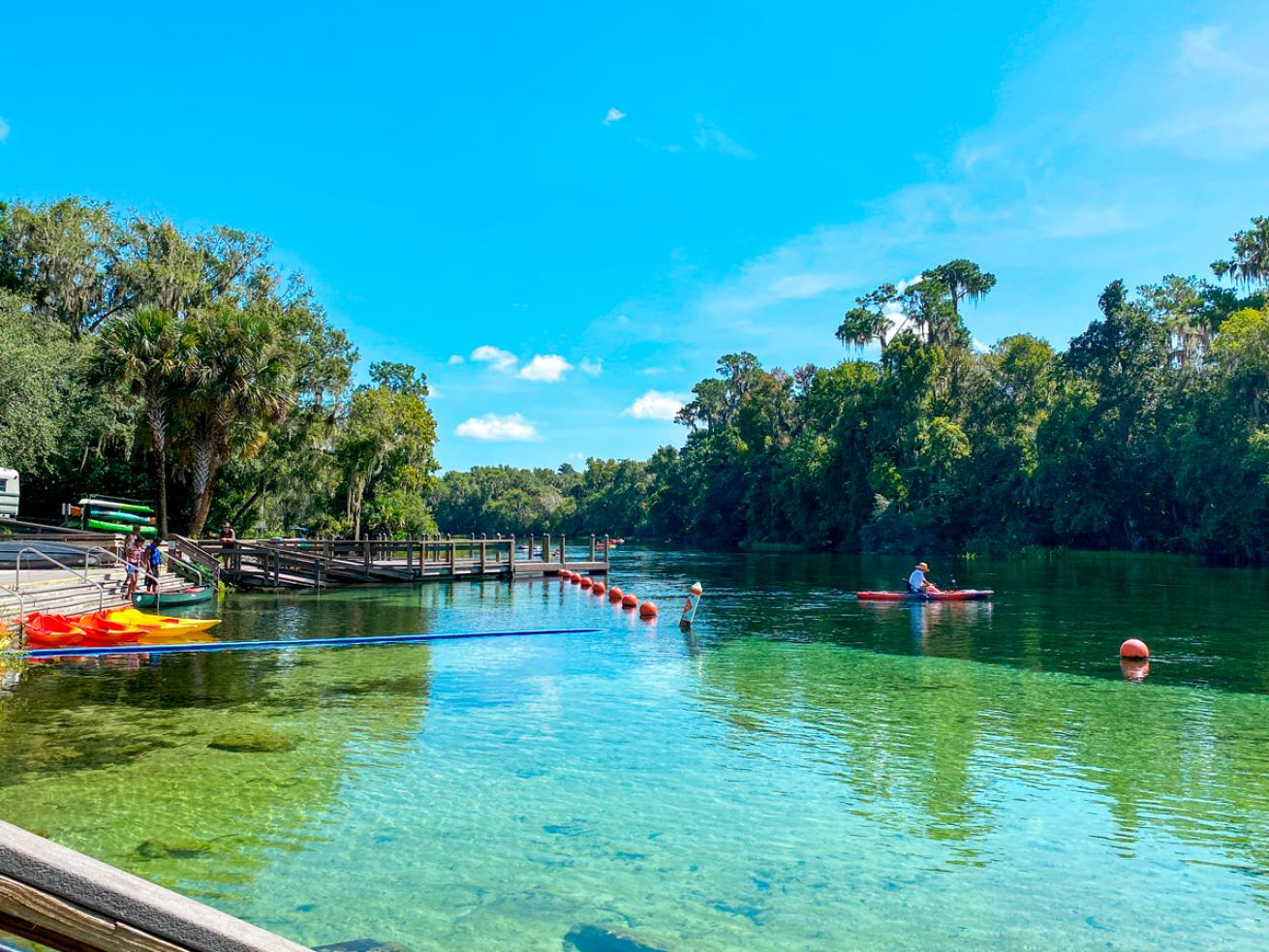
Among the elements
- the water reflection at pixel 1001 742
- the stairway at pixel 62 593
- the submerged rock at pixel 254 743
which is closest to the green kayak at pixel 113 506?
the stairway at pixel 62 593

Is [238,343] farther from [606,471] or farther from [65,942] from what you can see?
[606,471]

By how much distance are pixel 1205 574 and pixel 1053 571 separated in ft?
23.6

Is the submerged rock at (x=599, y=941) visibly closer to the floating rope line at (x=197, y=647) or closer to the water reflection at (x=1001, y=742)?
the water reflection at (x=1001, y=742)

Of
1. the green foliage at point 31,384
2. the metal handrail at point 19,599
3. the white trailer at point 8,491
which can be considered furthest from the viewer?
the green foliage at point 31,384

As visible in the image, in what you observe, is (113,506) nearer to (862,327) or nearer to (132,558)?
(132,558)

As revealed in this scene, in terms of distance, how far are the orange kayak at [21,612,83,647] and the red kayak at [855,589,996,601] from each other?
22748mm

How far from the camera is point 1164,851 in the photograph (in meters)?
7.79

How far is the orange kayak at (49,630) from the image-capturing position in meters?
15.8

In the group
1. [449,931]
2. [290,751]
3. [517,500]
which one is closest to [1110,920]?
[449,931]

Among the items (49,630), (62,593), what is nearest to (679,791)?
(49,630)

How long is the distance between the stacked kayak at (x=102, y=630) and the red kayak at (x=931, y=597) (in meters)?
20.7

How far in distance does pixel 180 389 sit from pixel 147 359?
1397 mm

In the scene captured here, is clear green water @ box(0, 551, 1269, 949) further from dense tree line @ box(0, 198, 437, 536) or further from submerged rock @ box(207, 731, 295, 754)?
dense tree line @ box(0, 198, 437, 536)

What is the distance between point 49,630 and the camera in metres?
16.1
